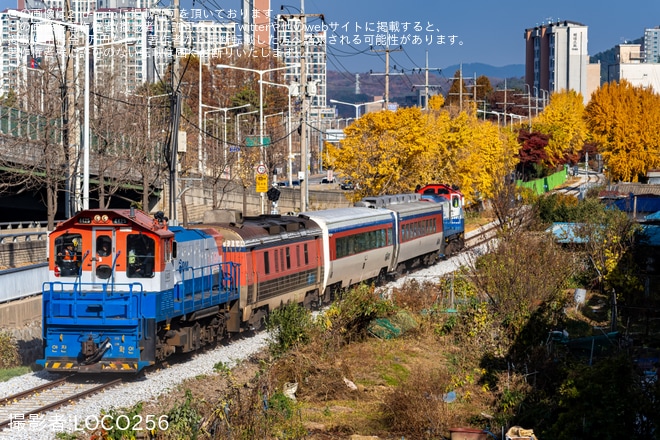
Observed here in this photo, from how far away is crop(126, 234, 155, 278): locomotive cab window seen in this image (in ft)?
67.0

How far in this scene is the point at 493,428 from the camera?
54.0 ft

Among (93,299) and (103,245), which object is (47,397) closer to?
(93,299)

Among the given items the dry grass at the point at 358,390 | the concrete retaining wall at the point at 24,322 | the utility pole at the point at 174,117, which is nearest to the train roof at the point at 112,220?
the dry grass at the point at 358,390

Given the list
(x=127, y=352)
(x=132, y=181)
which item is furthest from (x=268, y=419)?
(x=132, y=181)

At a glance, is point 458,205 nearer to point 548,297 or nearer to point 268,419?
point 548,297

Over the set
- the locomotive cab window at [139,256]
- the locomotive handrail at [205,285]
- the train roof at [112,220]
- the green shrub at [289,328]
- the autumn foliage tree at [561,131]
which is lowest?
the green shrub at [289,328]

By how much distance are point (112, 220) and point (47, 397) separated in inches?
154

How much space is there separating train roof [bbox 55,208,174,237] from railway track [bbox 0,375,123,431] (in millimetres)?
3249

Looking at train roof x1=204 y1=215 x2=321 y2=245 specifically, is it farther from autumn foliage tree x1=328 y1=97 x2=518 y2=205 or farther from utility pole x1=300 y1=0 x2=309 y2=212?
autumn foliage tree x1=328 y1=97 x2=518 y2=205

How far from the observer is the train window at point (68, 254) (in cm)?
2064

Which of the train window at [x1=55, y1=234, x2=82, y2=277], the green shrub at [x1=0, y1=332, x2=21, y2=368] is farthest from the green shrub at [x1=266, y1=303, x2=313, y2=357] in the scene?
the green shrub at [x1=0, y1=332, x2=21, y2=368]

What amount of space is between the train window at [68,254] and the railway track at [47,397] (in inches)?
89.7

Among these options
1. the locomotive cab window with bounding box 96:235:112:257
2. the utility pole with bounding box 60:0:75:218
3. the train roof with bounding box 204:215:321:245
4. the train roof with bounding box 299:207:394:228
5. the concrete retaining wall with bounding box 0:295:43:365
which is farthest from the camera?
the train roof with bounding box 299:207:394:228

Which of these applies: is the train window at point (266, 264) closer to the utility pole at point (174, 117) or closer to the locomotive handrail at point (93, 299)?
the utility pole at point (174, 117)
